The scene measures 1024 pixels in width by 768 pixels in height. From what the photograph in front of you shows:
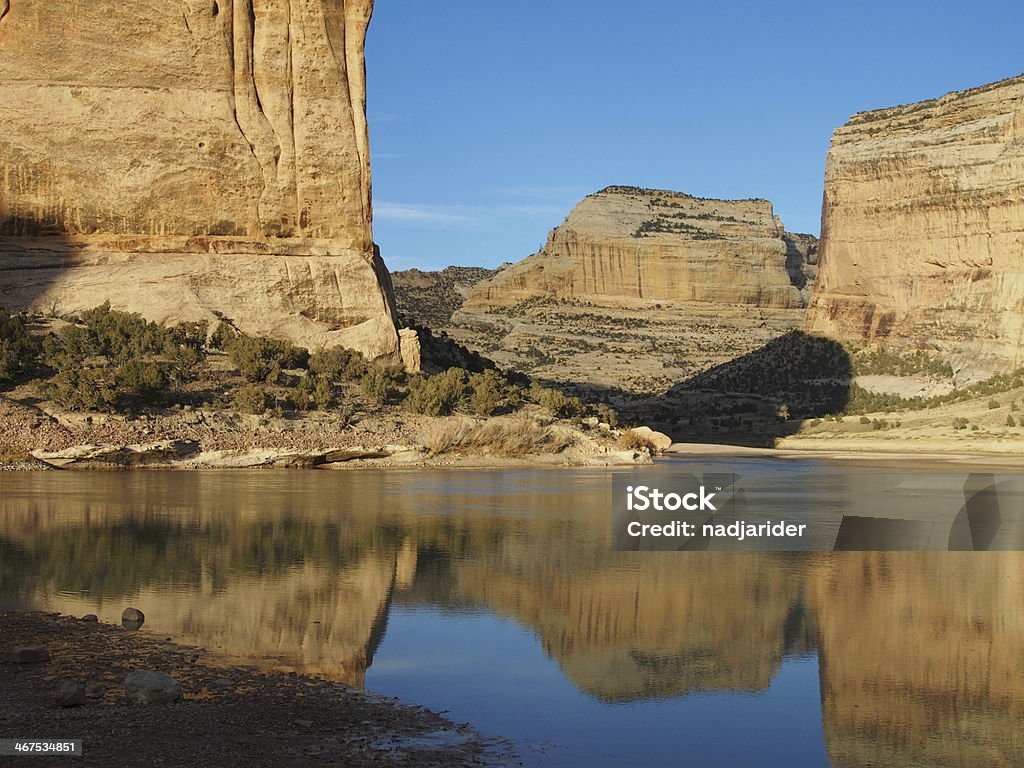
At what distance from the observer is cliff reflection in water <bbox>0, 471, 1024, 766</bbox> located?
9.62 meters

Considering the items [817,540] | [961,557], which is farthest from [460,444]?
[961,557]

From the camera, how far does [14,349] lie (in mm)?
29406

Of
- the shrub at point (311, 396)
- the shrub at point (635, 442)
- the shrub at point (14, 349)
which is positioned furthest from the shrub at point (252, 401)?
the shrub at point (635, 442)

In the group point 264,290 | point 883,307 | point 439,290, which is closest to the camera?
point 264,290

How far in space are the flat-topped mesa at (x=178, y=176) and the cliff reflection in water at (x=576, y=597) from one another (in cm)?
1448

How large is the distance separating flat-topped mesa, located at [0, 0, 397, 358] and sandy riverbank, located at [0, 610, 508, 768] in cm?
2585

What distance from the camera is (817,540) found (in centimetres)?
1848

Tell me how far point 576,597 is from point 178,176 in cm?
2607

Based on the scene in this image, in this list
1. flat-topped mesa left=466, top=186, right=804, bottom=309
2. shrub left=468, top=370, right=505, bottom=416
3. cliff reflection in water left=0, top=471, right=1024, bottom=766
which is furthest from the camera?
flat-topped mesa left=466, top=186, right=804, bottom=309

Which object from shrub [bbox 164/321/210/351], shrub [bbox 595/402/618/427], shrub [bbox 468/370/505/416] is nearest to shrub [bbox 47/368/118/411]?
shrub [bbox 164/321/210/351]

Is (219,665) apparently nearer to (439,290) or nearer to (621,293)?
(621,293)

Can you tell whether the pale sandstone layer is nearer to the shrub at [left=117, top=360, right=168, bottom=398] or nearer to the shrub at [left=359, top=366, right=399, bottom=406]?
the shrub at [left=359, top=366, right=399, bottom=406]

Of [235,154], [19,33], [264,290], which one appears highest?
[19,33]

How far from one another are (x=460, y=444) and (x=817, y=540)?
15.4 metres
